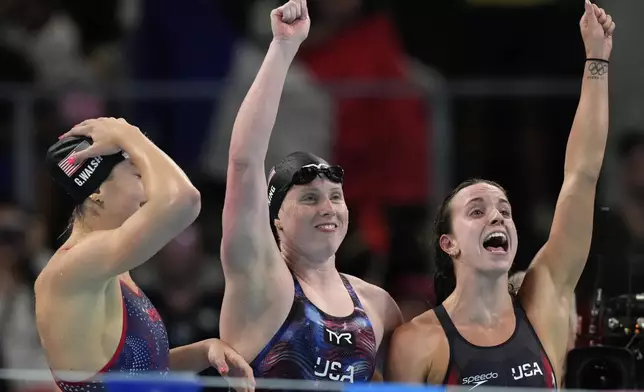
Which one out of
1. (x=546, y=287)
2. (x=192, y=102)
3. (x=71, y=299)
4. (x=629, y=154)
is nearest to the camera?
(x=71, y=299)

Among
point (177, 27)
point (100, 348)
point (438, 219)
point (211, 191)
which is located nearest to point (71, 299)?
point (100, 348)

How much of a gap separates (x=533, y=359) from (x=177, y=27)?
4.25m

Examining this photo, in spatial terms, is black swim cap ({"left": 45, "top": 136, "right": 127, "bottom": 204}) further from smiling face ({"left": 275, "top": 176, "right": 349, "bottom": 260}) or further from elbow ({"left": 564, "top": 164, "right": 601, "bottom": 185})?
elbow ({"left": 564, "top": 164, "right": 601, "bottom": 185})

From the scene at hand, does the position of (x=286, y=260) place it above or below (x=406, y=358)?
above

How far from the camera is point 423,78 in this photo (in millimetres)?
8609

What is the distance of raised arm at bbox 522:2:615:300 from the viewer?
5344 millimetres

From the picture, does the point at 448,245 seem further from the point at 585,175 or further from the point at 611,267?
the point at 611,267

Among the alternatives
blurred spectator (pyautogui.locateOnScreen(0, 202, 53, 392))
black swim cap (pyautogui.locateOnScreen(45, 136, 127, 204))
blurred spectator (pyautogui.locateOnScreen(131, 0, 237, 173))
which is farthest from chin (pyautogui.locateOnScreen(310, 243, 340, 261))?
blurred spectator (pyautogui.locateOnScreen(131, 0, 237, 173))

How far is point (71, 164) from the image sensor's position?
4805 millimetres

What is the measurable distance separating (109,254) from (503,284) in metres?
1.63

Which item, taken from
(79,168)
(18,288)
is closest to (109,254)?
(79,168)

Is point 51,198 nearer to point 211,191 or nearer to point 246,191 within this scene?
point 211,191

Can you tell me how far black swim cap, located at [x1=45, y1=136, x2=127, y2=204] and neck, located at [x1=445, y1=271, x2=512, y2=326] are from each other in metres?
1.43

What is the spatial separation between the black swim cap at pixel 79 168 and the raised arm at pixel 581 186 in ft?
5.65
